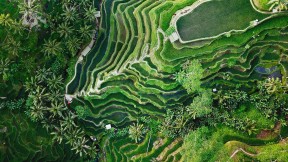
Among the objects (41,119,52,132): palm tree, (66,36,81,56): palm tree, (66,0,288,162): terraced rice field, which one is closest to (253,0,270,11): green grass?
(66,0,288,162): terraced rice field

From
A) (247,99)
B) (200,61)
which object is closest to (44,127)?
(200,61)

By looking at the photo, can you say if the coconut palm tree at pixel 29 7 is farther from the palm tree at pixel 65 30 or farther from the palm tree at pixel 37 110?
the palm tree at pixel 37 110

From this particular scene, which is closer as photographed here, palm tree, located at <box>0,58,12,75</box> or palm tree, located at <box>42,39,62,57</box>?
palm tree, located at <box>0,58,12,75</box>

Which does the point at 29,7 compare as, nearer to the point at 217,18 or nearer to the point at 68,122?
the point at 68,122

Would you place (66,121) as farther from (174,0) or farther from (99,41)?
(174,0)

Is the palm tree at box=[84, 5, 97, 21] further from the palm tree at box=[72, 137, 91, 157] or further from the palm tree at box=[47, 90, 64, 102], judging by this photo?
the palm tree at box=[72, 137, 91, 157]

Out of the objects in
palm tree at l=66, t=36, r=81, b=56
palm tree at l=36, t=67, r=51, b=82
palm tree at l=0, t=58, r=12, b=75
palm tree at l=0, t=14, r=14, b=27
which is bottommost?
palm tree at l=36, t=67, r=51, b=82
